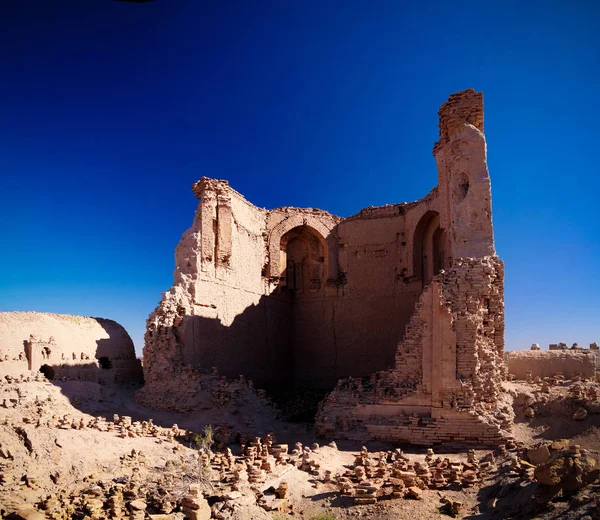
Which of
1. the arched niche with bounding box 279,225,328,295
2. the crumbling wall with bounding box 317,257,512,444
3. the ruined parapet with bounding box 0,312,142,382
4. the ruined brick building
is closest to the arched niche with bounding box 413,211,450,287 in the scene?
the ruined brick building

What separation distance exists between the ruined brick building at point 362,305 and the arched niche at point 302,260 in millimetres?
49

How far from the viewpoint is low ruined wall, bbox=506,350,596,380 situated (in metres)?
14.1

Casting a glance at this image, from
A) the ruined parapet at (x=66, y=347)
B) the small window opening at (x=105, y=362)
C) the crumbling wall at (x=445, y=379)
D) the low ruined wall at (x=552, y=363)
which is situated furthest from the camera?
the small window opening at (x=105, y=362)

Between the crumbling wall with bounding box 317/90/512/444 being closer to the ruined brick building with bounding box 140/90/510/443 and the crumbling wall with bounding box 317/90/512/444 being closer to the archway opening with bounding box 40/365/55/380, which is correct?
the ruined brick building with bounding box 140/90/510/443

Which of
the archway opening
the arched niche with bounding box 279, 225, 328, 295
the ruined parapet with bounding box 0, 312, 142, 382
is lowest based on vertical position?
the archway opening

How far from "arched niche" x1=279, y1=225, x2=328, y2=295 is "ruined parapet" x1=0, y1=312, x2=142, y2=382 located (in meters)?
6.00

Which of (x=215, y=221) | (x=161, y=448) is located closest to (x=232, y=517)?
(x=161, y=448)

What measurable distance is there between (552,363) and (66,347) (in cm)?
1430

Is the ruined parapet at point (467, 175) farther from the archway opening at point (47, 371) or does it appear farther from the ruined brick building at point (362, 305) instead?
the archway opening at point (47, 371)

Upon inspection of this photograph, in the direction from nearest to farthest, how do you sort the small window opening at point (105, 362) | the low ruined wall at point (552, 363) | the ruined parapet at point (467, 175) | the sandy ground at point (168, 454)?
the sandy ground at point (168, 454) → the ruined parapet at point (467, 175) → the low ruined wall at point (552, 363) → the small window opening at point (105, 362)

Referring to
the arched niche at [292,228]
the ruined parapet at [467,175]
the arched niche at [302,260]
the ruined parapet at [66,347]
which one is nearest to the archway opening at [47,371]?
the ruined parapet at [66,347]

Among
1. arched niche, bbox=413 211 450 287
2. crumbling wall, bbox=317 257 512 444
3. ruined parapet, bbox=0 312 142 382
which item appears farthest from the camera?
arched niche, bbox=413 211 450 287

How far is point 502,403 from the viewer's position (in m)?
10.6

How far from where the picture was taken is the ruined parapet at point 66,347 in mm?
13625
